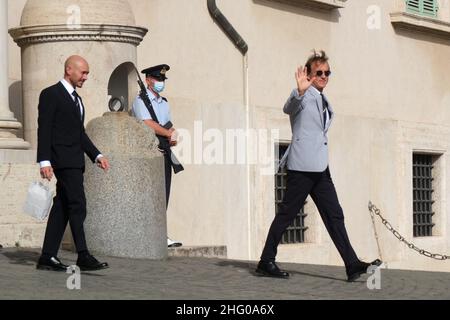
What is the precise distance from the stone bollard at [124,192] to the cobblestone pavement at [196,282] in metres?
0.23

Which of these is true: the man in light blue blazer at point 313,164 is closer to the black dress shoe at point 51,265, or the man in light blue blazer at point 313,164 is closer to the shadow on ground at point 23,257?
the black dress shoe at point 51,265

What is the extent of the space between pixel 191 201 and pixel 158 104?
396cm

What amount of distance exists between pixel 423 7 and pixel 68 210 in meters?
13.4

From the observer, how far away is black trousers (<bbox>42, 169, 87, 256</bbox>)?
11109 mm

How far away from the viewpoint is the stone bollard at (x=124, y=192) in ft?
42.0

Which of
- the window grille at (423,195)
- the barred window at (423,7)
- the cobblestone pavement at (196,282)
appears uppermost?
the barred window at (423,7)

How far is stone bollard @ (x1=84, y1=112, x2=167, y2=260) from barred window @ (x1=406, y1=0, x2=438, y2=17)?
35.5 ft

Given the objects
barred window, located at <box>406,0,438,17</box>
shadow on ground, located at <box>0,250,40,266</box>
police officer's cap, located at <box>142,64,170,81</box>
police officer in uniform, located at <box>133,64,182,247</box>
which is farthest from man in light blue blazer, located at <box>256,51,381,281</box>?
barred window, located at <box>406,0,438,17</box>

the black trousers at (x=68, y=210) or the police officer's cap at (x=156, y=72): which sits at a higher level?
the police officer's cap at (x=156, y=72)

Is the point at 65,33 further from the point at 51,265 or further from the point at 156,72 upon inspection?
the point at 51,265

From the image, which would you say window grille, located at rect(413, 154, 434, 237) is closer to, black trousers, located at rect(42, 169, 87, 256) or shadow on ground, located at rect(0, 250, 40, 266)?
shadow on ground, located at rect(0, 250, 40, 266)

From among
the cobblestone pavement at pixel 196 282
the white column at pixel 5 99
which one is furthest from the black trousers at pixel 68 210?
the white column at pixel 5 99

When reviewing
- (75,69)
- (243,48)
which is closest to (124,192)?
(75,69)
